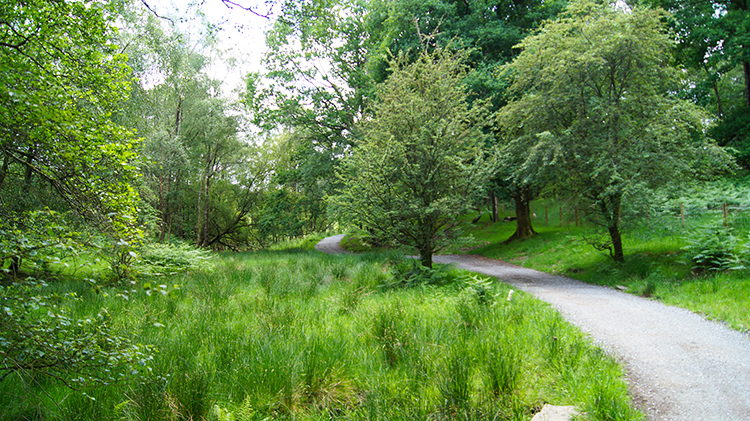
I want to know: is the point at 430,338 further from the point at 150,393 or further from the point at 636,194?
the point at 636,194

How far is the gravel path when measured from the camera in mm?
3037

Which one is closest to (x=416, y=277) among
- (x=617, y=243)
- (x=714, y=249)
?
(x=617, y=243)

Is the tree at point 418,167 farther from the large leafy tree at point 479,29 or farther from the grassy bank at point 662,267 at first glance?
the large leafy tree at point 479,29

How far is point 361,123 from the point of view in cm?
1000

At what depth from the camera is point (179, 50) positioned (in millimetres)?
18688

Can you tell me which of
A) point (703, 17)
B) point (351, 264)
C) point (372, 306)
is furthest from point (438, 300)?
point (703, 17)

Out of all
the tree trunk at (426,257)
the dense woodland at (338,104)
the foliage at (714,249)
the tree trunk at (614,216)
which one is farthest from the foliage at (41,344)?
the tree trunk at (614,216)

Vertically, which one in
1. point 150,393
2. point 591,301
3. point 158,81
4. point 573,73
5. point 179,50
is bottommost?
point 591,301

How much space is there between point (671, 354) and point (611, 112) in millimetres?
6535

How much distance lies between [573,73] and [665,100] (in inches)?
88.1

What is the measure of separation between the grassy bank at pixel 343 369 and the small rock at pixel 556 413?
0.33 ft

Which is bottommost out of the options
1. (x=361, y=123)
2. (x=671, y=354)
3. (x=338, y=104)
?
(x=671, y=354)

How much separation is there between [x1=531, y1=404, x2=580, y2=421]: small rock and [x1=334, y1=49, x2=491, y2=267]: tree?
5116mm

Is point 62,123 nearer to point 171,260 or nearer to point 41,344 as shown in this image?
point 41,344
